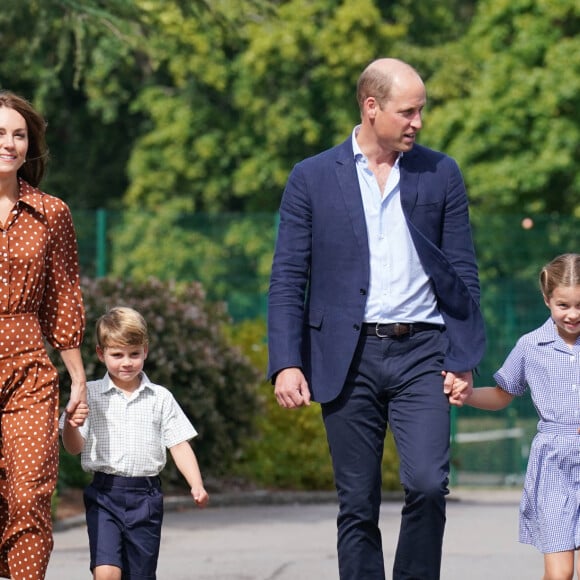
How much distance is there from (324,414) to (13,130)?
156cm

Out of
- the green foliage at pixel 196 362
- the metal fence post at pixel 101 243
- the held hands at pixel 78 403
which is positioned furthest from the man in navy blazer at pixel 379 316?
the metal fence post at pixel 101 243

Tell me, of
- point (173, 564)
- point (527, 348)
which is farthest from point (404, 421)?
point (173, 564)

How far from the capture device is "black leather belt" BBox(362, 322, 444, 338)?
611 centimetres

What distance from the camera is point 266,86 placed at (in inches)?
1230

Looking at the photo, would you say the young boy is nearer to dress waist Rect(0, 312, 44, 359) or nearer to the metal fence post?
dress waist Rect(0, 312, 44, 359)

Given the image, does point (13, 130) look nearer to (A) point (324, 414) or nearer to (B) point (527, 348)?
(A) point (324, 414)

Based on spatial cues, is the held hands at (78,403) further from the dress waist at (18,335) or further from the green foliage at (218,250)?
the green foliage at (218,250)

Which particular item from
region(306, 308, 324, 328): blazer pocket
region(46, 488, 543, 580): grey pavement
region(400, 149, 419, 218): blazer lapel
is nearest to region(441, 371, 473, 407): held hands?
region(306, 308, 324, 328): blazer pocket

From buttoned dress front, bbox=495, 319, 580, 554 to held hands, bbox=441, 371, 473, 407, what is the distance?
21.2 inches

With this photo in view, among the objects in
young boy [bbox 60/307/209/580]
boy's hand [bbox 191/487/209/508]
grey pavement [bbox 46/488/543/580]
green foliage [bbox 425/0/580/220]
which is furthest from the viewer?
green foliage [bbox 425/0/580/220]

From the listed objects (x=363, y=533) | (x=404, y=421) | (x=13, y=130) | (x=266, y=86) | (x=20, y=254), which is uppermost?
(x=266, y=86)

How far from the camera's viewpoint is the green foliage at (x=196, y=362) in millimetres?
12539

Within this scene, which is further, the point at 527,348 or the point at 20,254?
the point at 527,348

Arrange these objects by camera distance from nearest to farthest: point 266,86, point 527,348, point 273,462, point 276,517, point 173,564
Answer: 1. point 527,348
2. point 173,564
3. point 276,517
4. point 273,462
5. point 266,86
